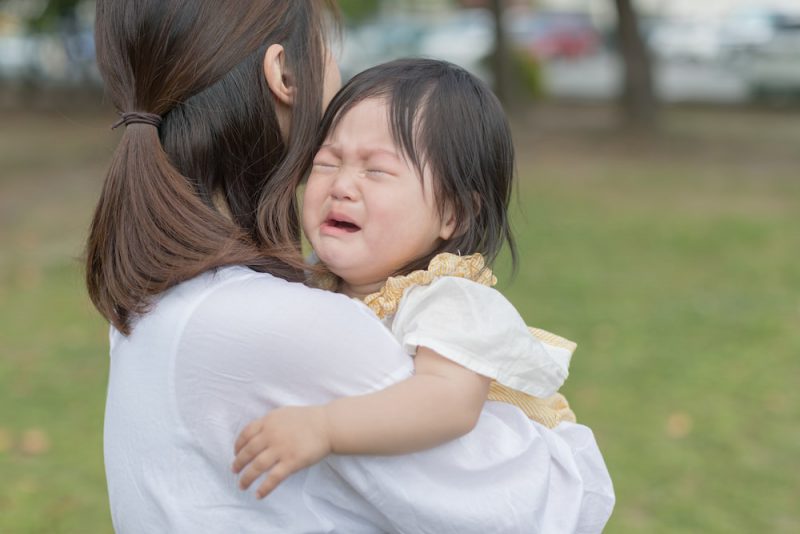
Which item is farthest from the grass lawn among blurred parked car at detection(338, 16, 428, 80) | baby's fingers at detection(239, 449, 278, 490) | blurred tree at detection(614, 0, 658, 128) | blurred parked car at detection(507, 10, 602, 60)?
blurred parked car at detection(507, 10, 602, 60)

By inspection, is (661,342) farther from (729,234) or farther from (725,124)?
(725,124)

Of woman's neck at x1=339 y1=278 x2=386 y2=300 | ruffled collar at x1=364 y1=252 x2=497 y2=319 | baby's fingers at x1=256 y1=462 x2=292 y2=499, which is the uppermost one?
ruffled collar at x1=364 y1=252 x2=497 y2=319

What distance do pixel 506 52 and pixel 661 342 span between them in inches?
388

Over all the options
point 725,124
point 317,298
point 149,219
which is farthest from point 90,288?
point 725,124

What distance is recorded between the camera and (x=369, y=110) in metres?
1.78

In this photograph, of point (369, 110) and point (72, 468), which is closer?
point (369, 110)

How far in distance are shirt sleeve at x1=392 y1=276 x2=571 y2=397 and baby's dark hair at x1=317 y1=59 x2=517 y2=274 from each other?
0.19 m

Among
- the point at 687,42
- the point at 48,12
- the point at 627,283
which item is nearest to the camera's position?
the point at 627,283

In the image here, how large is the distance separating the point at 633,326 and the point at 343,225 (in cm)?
527

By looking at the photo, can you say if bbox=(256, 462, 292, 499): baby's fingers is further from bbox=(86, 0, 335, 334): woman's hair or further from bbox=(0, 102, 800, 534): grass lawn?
bbox=(0, 102, 800, 534): grass lawn

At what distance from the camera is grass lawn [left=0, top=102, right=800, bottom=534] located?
4488 mm

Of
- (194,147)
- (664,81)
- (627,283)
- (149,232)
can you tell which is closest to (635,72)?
(627,283)

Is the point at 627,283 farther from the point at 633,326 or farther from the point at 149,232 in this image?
the point at 149,232

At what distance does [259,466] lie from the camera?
1.44 meters
